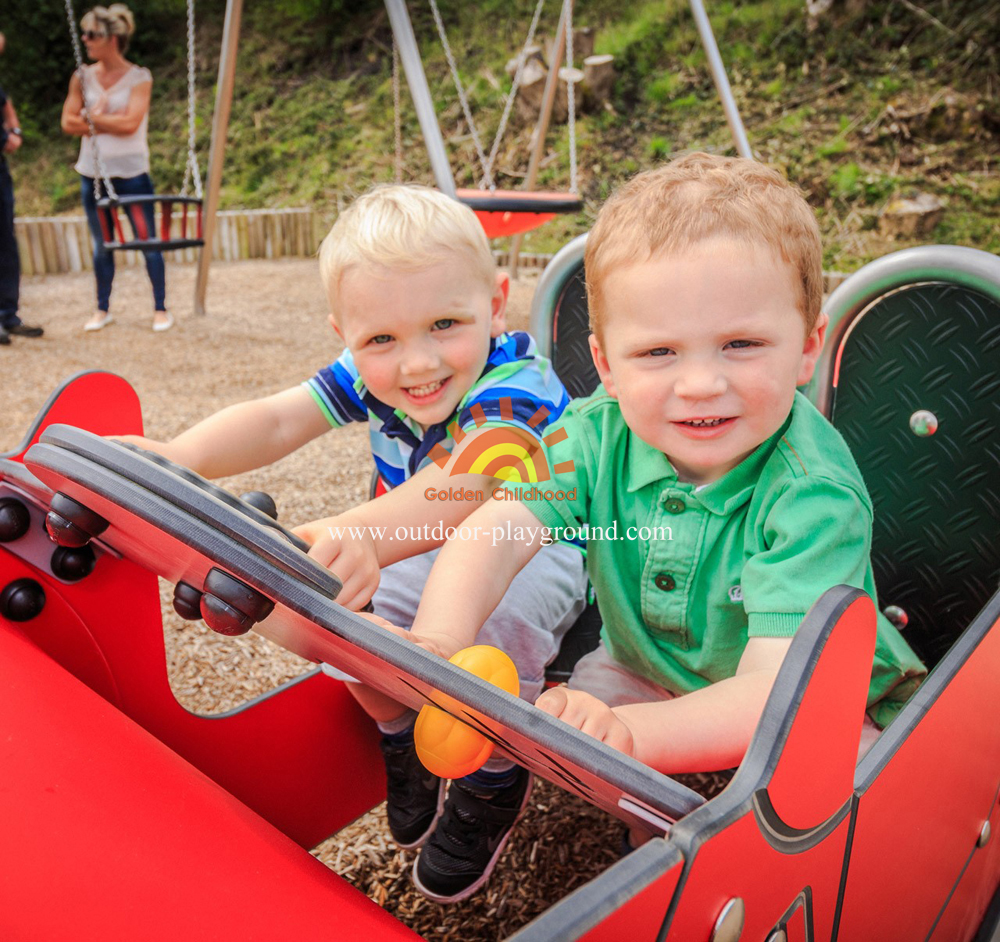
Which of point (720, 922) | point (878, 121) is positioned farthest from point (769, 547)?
point (878, 121)

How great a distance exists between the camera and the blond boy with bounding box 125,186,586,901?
1000 mm

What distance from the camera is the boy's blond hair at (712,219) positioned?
2.36 ft

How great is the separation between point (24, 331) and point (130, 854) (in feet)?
13.4

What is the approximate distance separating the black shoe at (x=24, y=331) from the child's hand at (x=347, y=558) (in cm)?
376

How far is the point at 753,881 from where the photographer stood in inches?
19.3

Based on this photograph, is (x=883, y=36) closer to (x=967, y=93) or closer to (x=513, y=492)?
(x=967, y=93)

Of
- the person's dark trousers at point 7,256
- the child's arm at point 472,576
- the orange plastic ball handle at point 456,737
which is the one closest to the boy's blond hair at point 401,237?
the child's arm at point 472,576

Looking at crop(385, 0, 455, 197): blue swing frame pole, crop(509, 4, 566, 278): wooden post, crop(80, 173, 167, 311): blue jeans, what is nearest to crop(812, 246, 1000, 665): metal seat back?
crop(385, 0, 455, 197): blue swing frame pole

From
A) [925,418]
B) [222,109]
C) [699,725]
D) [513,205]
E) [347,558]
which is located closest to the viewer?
[699,725]

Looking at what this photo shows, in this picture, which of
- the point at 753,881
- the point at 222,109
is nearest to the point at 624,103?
the point at 222,109

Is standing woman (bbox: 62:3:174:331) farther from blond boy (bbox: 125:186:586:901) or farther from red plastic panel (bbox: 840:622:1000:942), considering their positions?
red plastic panel (bbox: 840:622:1000:942)

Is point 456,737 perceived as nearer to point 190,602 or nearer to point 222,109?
point 190,602

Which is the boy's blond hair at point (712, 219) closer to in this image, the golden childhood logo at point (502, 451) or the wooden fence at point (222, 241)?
the golden childhood logo at point (502, 451)

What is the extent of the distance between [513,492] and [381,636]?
435mm
